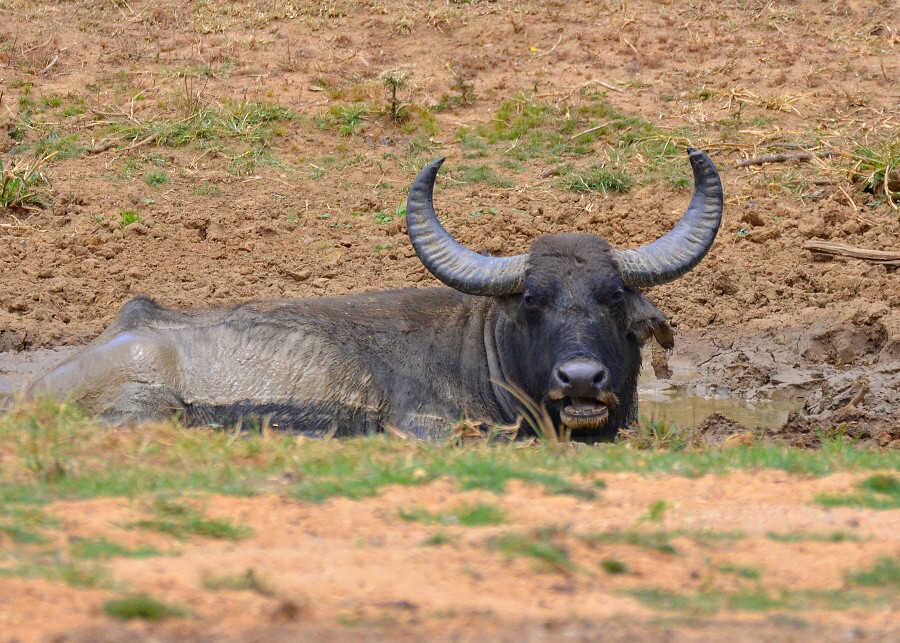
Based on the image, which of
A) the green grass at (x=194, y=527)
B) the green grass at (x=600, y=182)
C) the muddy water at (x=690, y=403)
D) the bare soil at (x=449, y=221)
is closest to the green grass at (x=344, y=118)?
the bare soil at (x=449, y=221)

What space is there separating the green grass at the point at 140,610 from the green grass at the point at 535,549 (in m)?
1.16

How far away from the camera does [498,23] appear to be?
18.2m

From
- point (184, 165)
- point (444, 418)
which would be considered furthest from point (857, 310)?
point (184, 165)

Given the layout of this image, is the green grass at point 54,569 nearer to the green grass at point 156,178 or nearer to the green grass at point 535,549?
the green grass at point 535,549

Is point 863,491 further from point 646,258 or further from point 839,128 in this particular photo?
point 839,128

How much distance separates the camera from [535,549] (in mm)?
3904

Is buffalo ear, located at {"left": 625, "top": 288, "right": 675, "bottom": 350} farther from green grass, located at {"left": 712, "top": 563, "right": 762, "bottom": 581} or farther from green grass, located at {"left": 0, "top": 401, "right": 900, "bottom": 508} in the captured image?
green grass, located at {"left": 712, "top": 563, "right": 762, "bottom": 581}

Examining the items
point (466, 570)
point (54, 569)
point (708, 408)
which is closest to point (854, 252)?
point (708, 408)

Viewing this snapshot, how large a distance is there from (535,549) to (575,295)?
3.85 metres

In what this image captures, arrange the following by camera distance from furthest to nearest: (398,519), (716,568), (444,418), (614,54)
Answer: (614,54), (444,418), (398,519), (716,568)

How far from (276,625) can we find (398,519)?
47.3 inches

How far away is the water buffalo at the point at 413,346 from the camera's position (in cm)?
770

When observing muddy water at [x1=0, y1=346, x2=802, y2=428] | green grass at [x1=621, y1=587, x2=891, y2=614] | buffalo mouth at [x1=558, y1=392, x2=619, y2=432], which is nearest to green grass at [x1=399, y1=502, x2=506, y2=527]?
green grass at [x1=621, y1=587, x2=891, y2=614]

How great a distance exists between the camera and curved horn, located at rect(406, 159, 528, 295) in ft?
25.9
